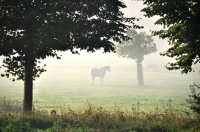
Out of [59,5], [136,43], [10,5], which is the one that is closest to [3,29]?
[10,5]

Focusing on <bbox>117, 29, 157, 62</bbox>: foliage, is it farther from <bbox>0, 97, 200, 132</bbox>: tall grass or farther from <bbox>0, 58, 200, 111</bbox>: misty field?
<bbox>0, 97, 200, 132</bbox>: tall grass

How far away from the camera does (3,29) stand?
1066cm

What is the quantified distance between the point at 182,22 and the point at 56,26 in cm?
571

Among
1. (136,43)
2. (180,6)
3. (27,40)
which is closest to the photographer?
(180,6)

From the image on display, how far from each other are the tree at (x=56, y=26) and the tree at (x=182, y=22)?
2029 millimetres

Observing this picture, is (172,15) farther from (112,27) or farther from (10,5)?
(10,5)

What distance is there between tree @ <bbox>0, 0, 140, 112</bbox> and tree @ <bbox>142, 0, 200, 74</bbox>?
6.66ft

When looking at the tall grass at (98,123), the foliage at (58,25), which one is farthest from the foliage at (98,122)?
the foliage at (58,25)

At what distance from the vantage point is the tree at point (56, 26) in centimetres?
1038

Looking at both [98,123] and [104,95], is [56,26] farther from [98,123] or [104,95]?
[104,95]

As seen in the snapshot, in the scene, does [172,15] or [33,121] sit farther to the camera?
[33,121]

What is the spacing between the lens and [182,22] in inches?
368

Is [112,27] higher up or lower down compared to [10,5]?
lower down

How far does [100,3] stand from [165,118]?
20.9 ft
